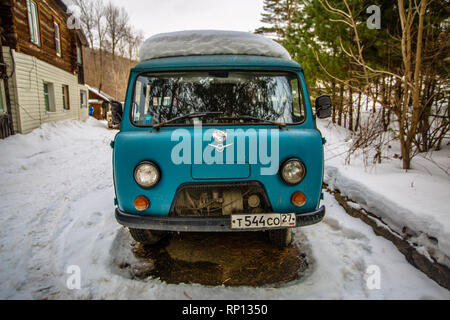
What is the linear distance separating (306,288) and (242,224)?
81 centimetres

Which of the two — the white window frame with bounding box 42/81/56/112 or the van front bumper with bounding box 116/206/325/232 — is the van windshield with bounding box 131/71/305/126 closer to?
the van front bumper with bounding box 116/206/325/232

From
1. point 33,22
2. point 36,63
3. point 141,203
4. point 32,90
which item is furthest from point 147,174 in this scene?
point 33,22

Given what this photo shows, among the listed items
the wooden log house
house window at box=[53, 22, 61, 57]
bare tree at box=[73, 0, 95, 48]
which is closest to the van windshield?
the wooden log house

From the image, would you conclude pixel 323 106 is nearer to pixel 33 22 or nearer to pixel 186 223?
pixel 186 223

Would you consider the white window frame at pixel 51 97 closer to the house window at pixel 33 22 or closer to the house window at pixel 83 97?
the house window at pixel 33 22

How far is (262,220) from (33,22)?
45.7 ft

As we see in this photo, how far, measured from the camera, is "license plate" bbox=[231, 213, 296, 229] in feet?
7.54

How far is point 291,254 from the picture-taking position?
2.96 meters

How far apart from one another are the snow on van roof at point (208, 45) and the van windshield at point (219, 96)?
331 mm

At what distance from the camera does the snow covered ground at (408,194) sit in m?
2.53

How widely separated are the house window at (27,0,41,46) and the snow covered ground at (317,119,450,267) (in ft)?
42.2

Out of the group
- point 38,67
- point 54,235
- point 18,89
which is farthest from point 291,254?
point 38,67

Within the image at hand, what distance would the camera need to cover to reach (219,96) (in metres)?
2.80

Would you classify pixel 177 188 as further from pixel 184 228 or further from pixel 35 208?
pixel 35 208
